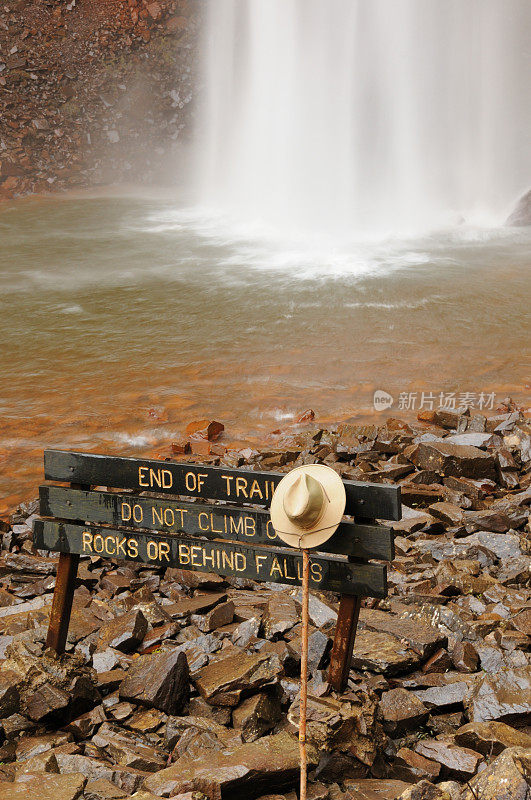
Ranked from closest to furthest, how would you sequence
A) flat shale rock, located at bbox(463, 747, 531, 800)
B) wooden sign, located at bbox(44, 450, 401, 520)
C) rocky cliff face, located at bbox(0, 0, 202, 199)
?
flat shale rock, located at bbox(463, 747, 531, 800), wooden sign, located at bbox(44, 450, 401, 520), rocky cliff face, located at bbox(0, 0, 202, 199)

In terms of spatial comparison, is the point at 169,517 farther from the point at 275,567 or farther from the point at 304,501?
the point at 304,501

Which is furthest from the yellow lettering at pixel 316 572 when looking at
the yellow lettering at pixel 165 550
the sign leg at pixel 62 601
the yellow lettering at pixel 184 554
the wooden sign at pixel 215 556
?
the sign leg at pixel 62 601

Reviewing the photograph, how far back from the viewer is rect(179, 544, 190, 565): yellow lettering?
3.72 meters

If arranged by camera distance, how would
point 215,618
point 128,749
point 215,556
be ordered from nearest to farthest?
point 128,749 < point 215,556 < point 215,618

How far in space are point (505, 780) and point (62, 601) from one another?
2.24 m

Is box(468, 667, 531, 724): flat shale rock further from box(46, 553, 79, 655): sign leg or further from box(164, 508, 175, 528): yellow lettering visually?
box(46, 553, 79, 655): sign leg

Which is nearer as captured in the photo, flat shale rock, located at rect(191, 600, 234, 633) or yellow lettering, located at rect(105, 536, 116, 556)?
yellow lettering, located at rect(105, 536, 116, 556)

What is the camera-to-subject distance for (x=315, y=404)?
9477mm

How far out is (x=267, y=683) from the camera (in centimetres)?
357

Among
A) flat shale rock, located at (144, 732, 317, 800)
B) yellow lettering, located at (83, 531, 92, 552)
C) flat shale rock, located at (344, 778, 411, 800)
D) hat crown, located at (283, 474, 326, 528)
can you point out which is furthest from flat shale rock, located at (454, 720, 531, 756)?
yellow lettering, located at (83, 531, 92, 552)

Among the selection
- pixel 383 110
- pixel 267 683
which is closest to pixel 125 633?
pixel 267 683

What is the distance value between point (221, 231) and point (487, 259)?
25.3 feet

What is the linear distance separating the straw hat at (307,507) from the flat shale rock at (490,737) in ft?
3.31

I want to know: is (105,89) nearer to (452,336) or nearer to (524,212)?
(524,212)
